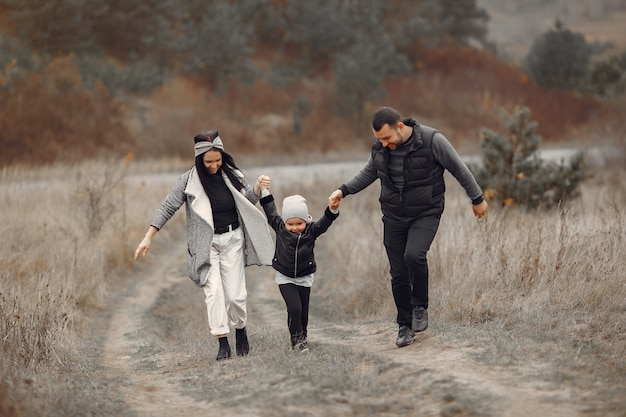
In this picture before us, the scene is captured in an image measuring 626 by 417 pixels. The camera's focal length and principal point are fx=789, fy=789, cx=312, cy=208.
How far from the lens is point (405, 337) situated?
6.19 m

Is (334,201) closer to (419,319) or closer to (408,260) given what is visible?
(408,260)

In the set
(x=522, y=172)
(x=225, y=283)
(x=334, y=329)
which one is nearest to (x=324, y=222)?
(x=225, y=283)

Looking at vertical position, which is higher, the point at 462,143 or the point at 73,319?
the point at 462,143

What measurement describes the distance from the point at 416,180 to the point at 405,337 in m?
1.24

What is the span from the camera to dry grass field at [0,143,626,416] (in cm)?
474

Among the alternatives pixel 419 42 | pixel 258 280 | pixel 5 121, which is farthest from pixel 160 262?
pixel 419 42

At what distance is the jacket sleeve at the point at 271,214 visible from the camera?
630cm

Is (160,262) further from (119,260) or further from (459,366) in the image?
(459,366)

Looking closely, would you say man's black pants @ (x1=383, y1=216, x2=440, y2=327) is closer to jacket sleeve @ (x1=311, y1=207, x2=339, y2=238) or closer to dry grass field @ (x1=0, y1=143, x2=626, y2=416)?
dry grass field @ (x1=0, y1=143, x2=626, y2=416)

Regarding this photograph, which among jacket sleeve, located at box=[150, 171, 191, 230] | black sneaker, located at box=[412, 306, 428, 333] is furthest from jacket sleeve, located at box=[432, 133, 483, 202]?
jacket sleeve, located at box=[150, 171, 191, 230]

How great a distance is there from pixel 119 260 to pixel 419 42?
3298cm

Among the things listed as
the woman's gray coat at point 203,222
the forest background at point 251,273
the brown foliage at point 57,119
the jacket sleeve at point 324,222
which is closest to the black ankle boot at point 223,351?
the forest background at point 251,273

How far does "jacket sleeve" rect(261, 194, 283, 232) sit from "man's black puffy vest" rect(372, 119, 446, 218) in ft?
2.84

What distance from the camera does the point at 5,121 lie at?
28172 millimetres
